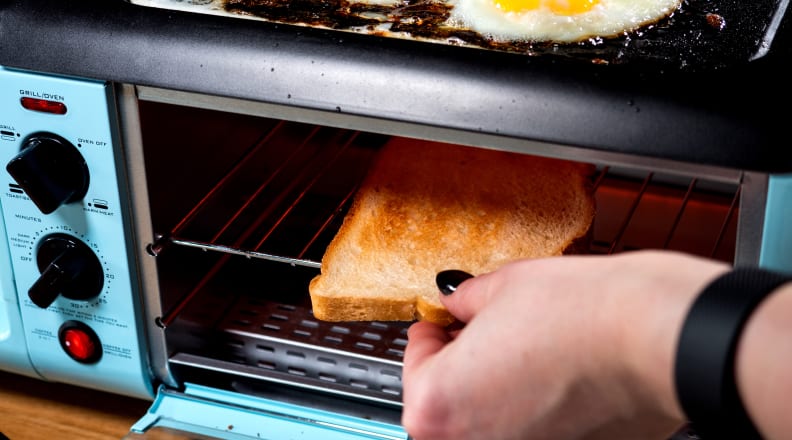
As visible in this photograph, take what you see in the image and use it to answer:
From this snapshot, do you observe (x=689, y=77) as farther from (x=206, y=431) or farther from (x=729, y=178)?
(x=206, y=431)

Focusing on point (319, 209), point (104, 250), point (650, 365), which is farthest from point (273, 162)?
point (650, 365)

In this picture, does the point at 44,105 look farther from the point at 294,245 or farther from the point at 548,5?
the point at 548,5

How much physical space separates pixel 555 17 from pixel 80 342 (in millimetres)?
627

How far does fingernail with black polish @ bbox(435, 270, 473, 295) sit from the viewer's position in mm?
814

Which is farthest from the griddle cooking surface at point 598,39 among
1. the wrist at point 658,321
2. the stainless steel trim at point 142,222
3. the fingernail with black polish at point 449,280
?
the wrist at point 658,321

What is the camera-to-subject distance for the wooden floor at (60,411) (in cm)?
106

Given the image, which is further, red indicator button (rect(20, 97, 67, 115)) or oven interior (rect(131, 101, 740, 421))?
oven interior (rect(131, 101, 740, 421))

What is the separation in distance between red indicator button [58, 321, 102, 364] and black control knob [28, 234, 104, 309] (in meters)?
0.04

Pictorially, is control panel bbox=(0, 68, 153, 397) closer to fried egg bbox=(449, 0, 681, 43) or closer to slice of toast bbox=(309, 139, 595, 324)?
slice of toast bbox=(309, 139, 595, 324)

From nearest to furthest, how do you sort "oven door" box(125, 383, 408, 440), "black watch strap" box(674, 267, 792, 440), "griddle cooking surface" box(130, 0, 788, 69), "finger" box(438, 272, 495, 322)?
"black watch strap" box(674, 267, 792, 440) → "finger" box(438, 272, 495, 322) → "griddle cooking surface" box(130, 0, 788, 69) → "oven door" box(125, 383, 408, 440)

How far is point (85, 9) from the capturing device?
0.86 metres

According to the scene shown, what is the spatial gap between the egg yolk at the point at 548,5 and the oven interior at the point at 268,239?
0.17 metres

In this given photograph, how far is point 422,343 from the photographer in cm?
77

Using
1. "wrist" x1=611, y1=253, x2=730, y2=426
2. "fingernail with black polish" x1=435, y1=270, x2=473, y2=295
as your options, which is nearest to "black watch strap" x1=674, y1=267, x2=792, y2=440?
"wrist" x1=611, y1=253, x2=730, y2=426
